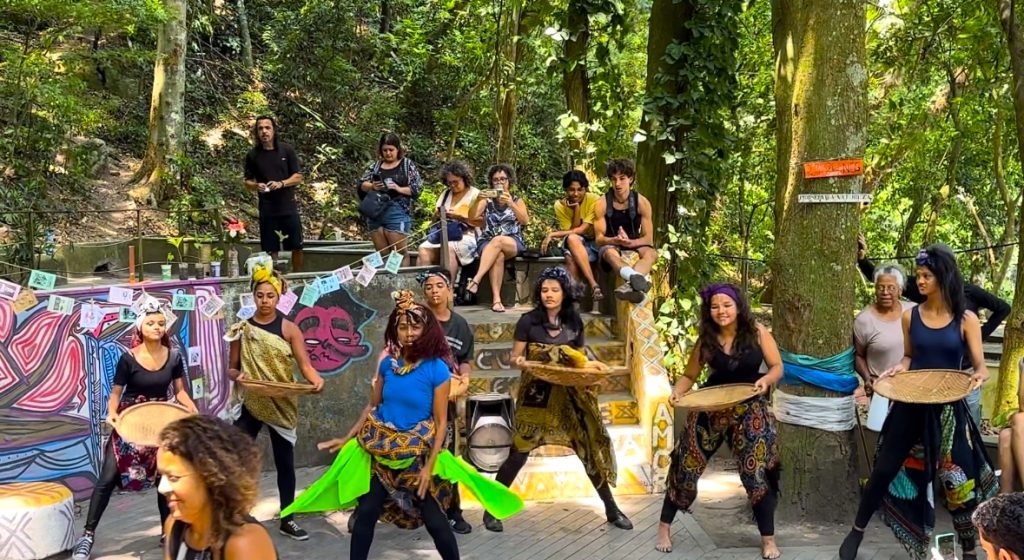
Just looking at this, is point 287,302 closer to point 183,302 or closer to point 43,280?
point 183,302

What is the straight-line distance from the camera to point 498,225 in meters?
8.57

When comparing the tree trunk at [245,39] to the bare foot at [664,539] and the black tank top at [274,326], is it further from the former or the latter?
the bare foot at [664,539]

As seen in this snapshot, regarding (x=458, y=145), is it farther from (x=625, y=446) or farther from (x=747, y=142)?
(x=625, y=446)

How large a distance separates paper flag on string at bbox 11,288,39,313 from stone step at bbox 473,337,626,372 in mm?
3450

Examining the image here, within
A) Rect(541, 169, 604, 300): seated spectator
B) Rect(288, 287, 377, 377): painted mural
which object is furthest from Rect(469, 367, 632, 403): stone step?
Rect(541, 169, 604, 300): seated spectator


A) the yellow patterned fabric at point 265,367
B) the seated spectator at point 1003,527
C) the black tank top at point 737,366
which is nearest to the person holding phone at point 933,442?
the black tank top at point 737,366

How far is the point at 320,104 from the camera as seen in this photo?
2072 centimetres

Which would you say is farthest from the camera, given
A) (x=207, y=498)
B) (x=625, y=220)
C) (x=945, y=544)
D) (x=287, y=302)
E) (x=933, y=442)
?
(x=625, y=220)

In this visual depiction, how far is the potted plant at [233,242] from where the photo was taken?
791 centimetres

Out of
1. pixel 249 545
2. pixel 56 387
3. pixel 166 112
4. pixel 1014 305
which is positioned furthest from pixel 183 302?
pixel 166 112

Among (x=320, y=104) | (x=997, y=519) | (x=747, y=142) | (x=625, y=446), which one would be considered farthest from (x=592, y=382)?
(x=320, y=104)

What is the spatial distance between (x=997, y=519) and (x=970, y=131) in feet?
42.7

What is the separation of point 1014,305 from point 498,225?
474cm

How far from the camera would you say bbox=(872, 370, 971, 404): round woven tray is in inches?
197
